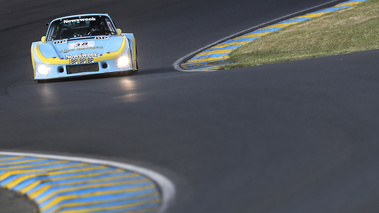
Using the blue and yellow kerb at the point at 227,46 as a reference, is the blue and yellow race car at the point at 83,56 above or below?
above

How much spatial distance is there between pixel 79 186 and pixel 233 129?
168 centimetres

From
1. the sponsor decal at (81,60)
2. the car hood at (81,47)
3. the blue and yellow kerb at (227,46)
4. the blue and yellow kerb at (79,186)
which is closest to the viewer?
the blue and yellow kerb at (79,186)

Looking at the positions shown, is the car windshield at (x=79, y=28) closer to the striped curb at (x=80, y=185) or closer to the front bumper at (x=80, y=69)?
the front bumper at (x=80, y=69)

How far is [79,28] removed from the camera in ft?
41.5

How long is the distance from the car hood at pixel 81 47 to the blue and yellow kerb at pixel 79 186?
606 centimetres

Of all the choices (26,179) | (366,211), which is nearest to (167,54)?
(26,179)

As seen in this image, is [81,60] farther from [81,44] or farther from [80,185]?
[80,185]

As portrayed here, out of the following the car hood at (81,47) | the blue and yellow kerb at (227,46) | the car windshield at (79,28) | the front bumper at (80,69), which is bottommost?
the blue and yellow kerb at (227,46)

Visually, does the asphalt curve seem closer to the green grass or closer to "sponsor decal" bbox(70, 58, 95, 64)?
"sponsor decal" bbox(70, 58, 95, 64)

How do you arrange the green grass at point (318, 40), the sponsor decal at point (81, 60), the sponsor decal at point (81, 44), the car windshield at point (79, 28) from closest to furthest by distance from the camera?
the sponsor decal at point (81, 60)
the sponsor decal at point (81, 44)
the green grass at point (318, 40)
the car windshield at point (79, 28)

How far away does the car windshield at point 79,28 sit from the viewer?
40.2 feet

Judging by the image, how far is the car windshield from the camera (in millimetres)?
12258

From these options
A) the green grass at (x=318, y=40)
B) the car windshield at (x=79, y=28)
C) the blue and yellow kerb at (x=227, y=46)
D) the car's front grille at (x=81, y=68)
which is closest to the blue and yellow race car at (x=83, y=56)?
the car's front grille at (x=81, y=68)

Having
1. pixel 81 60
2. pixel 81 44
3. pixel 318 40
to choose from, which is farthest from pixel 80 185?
pixel 318 40
